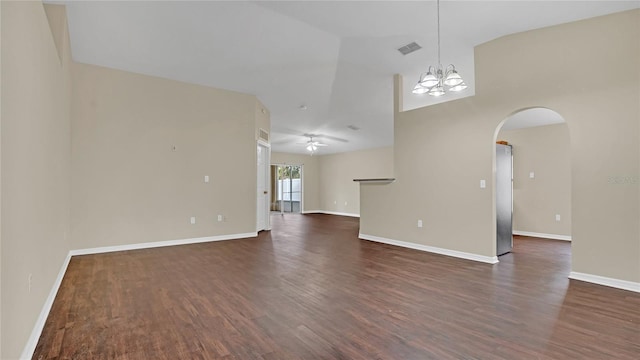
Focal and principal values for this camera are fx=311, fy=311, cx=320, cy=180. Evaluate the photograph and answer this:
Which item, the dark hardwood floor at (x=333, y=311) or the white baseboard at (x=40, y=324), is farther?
the dark hardwood floor at (x=333, y=311)

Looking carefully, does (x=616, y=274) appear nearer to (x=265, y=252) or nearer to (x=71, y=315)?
(x=265, y=252)

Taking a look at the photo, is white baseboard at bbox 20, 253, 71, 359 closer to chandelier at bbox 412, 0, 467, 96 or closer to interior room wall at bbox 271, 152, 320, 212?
chandelier at bbox 412, 0, 467, 96

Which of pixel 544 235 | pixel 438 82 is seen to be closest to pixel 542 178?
pixel 544 235

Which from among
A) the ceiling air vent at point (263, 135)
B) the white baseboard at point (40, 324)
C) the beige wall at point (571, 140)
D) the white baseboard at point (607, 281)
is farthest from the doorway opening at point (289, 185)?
the white baseboard at point (607, 281)

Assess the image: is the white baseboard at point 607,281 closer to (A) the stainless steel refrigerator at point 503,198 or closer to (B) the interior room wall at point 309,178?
(A) the stainless steel refrigerator at point 503,198

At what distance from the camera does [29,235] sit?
6.59 ft

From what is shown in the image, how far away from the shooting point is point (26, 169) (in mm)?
1928

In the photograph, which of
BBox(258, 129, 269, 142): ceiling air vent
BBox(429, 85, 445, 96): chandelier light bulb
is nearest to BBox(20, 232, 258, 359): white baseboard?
BBox(258, 129, 269, 142): ceiling air vent

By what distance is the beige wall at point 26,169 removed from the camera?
5.06ft

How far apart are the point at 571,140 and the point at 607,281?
1557 millimetres

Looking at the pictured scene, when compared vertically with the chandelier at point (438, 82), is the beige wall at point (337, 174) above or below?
below

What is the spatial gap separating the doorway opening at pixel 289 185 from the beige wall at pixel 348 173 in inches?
37.6

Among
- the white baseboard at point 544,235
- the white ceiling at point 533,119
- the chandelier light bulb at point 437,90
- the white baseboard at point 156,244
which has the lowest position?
the white baseboard at point 544,235

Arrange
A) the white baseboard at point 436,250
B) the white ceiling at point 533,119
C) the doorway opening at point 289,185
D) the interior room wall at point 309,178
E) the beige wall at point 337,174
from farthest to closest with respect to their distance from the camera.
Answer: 1. the doorway opening at point 289,185
2. the interior room wall at point 309,178
3. the beige wall at point 337,174
4. the white ceiling at point 533,119
5. the white baseboard at point 436,250
